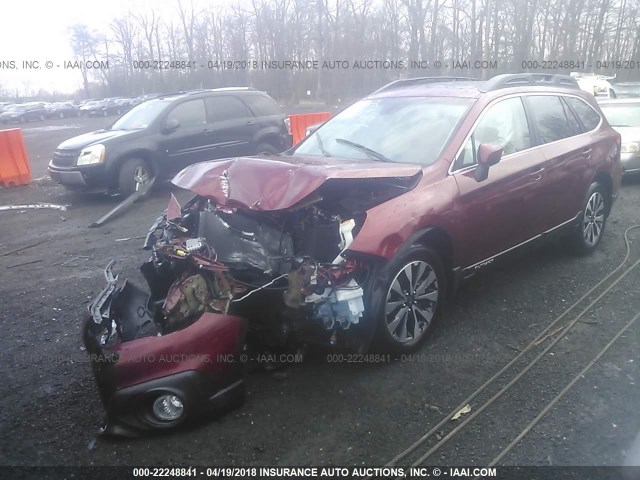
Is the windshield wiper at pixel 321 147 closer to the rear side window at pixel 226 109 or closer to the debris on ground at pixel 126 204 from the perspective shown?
the debris on ground at pixel 126 204

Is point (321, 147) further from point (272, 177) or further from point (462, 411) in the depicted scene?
point (462, 411)

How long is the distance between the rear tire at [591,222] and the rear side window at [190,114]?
21.7 ft

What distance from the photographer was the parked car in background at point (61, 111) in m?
42.6

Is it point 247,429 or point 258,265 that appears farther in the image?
point 258,265

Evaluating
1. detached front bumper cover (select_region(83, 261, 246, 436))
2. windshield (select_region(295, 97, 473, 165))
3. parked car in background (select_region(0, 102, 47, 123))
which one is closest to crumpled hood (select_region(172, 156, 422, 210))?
windshield (select_region(295, 97, 473, 165))

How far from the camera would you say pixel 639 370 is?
3291mm

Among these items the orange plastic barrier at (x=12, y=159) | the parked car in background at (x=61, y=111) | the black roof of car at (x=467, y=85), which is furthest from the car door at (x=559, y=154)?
the parked car in background at (x=61, y=111)

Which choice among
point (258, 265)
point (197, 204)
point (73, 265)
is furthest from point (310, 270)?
point (73, 265)

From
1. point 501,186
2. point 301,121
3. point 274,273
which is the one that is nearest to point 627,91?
point 301,121

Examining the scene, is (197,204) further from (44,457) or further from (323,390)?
(44,457)

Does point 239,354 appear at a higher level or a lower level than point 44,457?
higher

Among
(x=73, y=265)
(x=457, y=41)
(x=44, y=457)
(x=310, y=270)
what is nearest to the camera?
(x=44, y=457)

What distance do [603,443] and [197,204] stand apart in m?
2.97

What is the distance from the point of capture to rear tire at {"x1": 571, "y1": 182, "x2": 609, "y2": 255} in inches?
202
